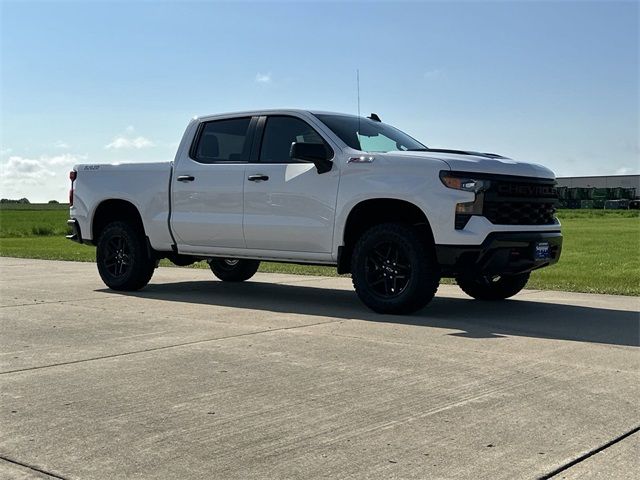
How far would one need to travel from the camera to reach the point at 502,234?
24.6 ft

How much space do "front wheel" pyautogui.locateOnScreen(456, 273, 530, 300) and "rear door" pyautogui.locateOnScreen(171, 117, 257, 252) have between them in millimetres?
2683

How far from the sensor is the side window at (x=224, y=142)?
9156mm

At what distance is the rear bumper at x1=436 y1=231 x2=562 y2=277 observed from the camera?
7.46 m

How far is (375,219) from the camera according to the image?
8.21 metres

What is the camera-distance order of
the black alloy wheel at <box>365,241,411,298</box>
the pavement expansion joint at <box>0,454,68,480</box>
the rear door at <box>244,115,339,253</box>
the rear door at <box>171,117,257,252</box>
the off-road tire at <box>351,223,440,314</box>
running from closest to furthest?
the pavement expansion joint at <box>0,454,68,480</box> < the off-road tire at <box>351,223,440,314</box> < the black alloy wheel at <box>365,241,411,298</box> < the rear door at <box>244,115,339,253</box> < the rear door at <box>171,117,257,252</box>

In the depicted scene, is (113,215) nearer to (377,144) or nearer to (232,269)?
(232,269)

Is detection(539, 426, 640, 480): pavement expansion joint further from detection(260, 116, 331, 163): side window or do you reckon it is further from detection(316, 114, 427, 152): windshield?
detection(260, 116, 331, 163): side window

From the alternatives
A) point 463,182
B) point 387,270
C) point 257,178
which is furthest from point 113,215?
point 463,182

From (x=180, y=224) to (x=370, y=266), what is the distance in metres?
2.57

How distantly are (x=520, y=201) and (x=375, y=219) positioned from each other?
142 cm

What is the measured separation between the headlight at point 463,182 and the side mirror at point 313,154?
127 cm

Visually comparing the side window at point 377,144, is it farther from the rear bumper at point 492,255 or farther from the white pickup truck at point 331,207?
the rear bumper at point 492,255

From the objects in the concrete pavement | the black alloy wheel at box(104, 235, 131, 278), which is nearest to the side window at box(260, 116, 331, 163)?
the concrete pavement

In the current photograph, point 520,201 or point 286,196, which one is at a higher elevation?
point 286,196
